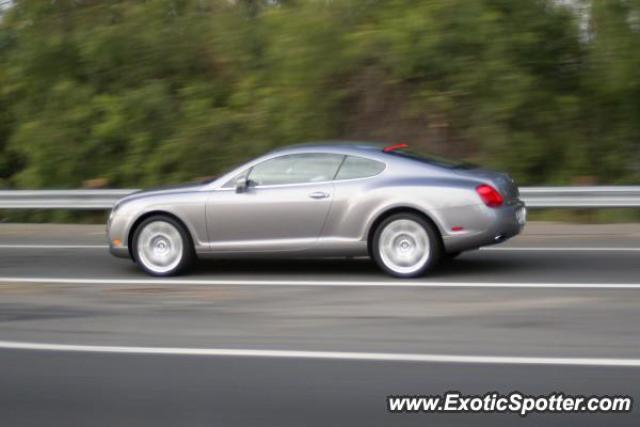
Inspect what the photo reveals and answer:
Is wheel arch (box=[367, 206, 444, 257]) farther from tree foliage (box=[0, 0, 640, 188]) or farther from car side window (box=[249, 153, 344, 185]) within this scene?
tree foliage (box=[0, 0, 640, 188])

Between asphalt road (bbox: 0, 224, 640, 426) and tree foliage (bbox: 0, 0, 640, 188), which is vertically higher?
tree foliage (bbox: 0, 0, 640, 188)

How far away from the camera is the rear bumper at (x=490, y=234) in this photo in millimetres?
9109

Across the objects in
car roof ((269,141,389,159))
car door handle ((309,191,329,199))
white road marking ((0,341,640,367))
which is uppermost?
car roof ((269,141,389,159))

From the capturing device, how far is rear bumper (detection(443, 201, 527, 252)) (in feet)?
29.9

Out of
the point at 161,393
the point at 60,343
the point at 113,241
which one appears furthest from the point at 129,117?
the point at 161,393

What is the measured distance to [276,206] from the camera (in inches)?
374

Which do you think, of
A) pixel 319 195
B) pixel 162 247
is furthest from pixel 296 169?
pixel 162 247

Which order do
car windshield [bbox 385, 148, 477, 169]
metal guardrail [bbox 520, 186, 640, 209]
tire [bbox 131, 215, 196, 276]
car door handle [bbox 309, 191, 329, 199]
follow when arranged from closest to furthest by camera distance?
car door handle [bbox 309, 191, 329, 199], car windshield [bbox 385, 148, 477, 169], tire [bbox 131, 215, 196, 276], metal guardrail [bbox 520, 186, 640, 209]

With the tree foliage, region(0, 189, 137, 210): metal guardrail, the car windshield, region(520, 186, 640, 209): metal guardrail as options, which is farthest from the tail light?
region(0, 189, 137, 210): metal guardrail

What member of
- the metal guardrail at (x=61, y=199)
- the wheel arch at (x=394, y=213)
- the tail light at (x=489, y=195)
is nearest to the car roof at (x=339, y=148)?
the wheel arch at (x=394, y=213)

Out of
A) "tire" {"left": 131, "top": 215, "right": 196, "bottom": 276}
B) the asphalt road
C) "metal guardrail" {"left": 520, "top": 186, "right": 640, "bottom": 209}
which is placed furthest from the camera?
"metal guardrail" {"left": 520, "top": 186, "right": 640, "bottom": 209}

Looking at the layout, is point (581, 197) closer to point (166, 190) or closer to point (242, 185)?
point (242, 185)

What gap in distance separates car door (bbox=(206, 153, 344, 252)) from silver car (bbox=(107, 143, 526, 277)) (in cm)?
1

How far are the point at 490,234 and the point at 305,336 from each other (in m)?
2.77
